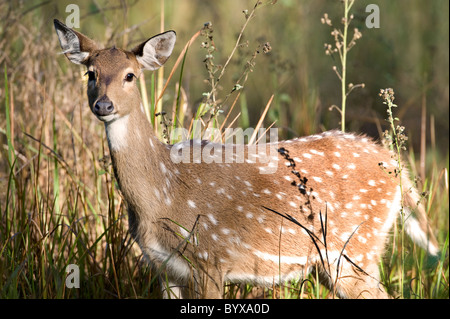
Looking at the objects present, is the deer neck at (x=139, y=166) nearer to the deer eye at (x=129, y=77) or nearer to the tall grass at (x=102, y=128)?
the deer eye at (x=129, y=77)

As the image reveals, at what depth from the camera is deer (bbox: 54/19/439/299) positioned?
4.11 meters

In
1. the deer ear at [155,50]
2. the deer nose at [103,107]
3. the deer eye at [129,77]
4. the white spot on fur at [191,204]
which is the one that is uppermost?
the deer ear at [155,50]

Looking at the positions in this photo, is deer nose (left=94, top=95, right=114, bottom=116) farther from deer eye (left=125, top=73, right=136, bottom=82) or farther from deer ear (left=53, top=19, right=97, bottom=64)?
deer ear (left=53, top=19, right=97, bottom=64)

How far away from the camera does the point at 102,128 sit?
19.0 ft

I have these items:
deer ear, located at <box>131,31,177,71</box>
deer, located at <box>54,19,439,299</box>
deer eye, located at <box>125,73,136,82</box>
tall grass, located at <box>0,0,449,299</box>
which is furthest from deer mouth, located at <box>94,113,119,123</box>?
tall grass, located at <box>0,0,449,299</box>

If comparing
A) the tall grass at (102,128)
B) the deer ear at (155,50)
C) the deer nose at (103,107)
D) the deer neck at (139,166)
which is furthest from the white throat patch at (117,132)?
the tall grass at (102,128)

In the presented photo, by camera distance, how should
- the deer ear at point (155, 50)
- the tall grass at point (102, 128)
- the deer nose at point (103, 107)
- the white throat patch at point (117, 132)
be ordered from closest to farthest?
the deer nose at point (103, 107) → the white throat patch at point (117, 132) → the deer ear at point (155, 50) → the tall grass at point (102, 128)

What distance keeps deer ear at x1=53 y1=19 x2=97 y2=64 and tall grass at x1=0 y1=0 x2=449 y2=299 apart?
1.94ft

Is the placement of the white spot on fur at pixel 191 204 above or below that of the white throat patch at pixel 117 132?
below

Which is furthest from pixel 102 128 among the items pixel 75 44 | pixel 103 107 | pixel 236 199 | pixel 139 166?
pixel 103 107

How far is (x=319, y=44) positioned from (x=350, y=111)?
2.25m

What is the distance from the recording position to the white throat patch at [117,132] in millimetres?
4035

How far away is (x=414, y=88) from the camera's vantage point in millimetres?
9109

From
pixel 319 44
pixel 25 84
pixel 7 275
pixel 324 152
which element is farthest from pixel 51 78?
pixel 319 44
